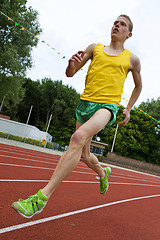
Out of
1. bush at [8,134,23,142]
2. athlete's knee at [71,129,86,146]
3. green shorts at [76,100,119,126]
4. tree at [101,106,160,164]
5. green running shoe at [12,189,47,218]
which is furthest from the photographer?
tree at [101,106,160,164]

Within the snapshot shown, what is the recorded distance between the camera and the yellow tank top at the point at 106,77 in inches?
95.1

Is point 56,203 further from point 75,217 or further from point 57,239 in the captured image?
point 57,239

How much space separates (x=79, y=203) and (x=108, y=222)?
0.91 meters

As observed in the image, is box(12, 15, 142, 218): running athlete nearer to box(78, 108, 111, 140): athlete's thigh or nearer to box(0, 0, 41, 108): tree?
box(78, 108, 111, 140): athlete's thigh

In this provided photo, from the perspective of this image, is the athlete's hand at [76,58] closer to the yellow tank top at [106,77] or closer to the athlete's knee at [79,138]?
the yellow tank top at [106,77]

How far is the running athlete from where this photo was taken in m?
2.07

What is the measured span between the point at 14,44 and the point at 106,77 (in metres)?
19.8

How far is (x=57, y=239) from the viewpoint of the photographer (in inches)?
96.9

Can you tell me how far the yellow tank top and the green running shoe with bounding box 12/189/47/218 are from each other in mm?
1032

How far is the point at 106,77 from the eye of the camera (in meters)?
2.45

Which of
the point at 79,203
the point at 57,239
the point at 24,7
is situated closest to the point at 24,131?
the point at 24,7

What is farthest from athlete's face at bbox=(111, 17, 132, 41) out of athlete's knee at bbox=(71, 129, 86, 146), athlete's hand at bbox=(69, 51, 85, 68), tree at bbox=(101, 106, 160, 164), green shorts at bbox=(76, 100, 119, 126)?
tree at bbox=(101, 106, 160, 164)

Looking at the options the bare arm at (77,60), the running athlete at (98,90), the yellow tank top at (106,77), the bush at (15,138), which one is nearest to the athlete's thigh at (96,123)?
the running athlete at (98,90)

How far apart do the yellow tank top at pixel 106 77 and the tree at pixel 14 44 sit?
690 inches
